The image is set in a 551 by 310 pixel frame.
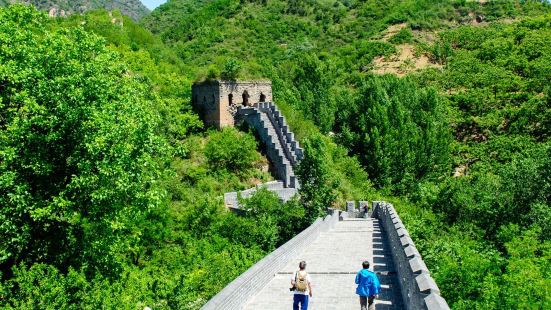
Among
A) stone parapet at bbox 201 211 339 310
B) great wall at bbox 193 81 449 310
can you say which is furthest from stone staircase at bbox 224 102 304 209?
stone parapet at bbox 201 211 339 310

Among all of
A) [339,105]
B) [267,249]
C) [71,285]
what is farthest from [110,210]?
[339,105]

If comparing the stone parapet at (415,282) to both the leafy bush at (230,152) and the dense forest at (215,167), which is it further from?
the leafy bush at (230,152)

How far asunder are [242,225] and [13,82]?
12285mm

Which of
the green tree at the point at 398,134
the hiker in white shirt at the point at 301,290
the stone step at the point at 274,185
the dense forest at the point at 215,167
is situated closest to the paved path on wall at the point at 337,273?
the hiker in white shirt at the point at 301,290

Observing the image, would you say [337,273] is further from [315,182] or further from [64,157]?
[315,182]

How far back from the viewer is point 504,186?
3027cm

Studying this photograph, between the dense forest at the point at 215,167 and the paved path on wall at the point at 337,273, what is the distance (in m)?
1.79

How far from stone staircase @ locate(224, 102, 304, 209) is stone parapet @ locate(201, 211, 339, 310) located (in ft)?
45.0

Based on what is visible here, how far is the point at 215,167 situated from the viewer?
33.7 metres

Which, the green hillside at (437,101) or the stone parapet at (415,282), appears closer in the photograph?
the stone parapet at (415,282)

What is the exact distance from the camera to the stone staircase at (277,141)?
33250 millimetres

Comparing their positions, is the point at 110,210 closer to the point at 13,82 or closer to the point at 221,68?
the point at 13,82

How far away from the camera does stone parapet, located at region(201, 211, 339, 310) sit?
10.2 meters

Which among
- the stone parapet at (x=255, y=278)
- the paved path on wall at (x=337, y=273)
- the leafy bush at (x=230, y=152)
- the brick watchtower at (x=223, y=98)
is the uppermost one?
the brick watchtower at (x=223, y=98)
